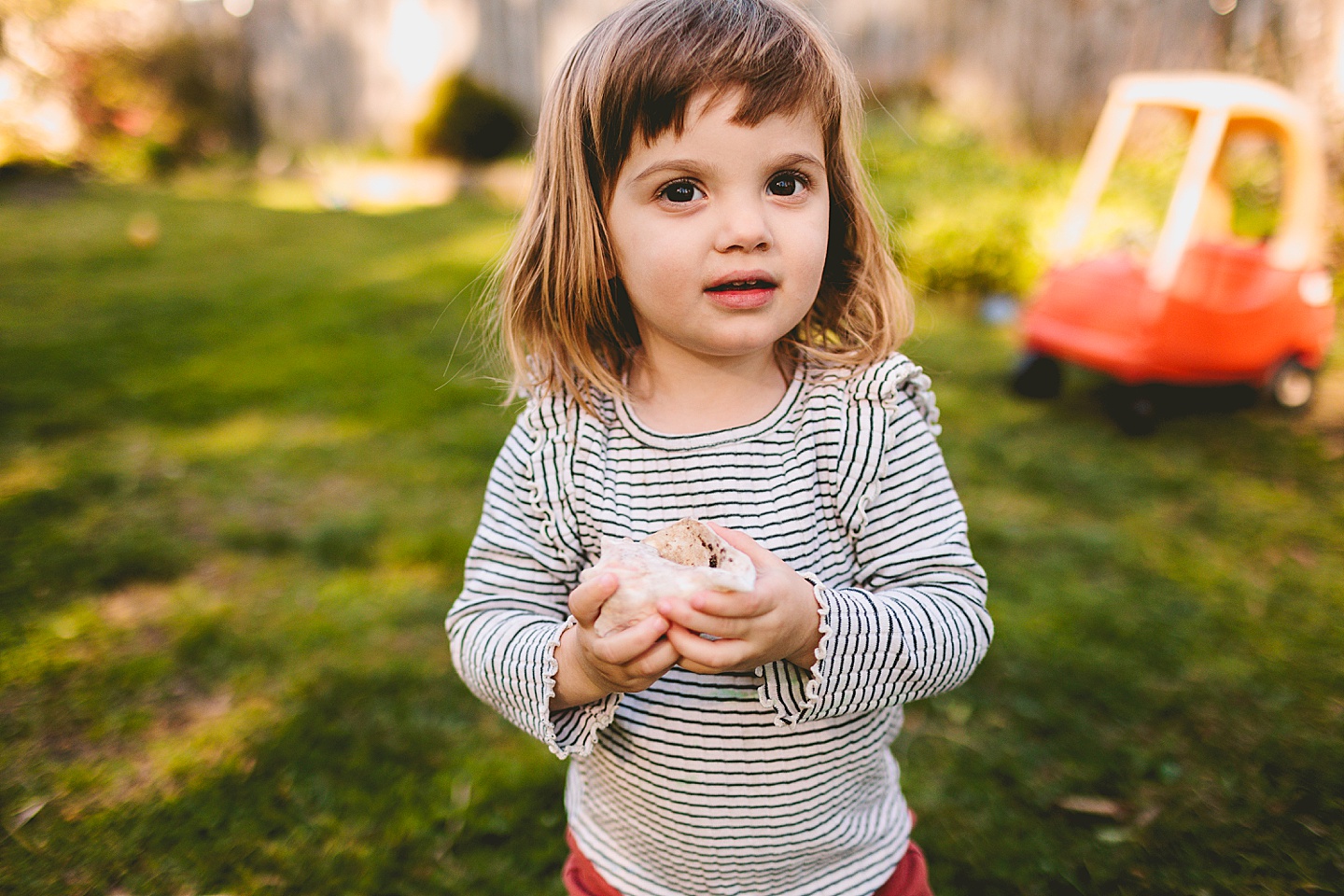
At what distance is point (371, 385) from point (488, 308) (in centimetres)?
307

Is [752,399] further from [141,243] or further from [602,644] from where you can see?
[141,243]

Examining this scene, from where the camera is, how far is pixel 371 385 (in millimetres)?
4539

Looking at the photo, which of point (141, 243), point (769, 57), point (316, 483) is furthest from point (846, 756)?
point (141, 243)

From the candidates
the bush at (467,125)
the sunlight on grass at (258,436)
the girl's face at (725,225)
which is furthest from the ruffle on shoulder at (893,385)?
the bush at (467,125)

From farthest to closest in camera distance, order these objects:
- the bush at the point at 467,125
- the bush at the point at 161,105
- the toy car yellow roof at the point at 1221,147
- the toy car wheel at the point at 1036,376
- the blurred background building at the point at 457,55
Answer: the bush at the point at 161,105 → the bush at the point at 467,125 → the blurred background building at the point at 457,55 → the toy car wheel at the point at 1036,376 → the toy car yellow roof at the point at 1221,147

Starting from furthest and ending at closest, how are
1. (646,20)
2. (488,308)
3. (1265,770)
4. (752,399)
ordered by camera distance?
(1265,770), (488,308), (752,399), (646,20)

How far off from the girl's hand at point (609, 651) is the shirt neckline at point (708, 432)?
27 centimetres

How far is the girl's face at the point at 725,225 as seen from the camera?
111cm

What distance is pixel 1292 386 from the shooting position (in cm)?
430

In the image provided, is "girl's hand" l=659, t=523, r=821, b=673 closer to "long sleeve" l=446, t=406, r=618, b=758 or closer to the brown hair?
"long sleeve" l=446, t=406, r=618, b=758

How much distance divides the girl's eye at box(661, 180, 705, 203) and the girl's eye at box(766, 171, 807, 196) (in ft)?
0.29

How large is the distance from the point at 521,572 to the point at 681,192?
547 mm

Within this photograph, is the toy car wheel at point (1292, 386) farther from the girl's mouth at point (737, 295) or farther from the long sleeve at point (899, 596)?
the girl's mouth at point (737, 295)

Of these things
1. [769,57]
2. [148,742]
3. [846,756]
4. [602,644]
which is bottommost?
[148,742]
